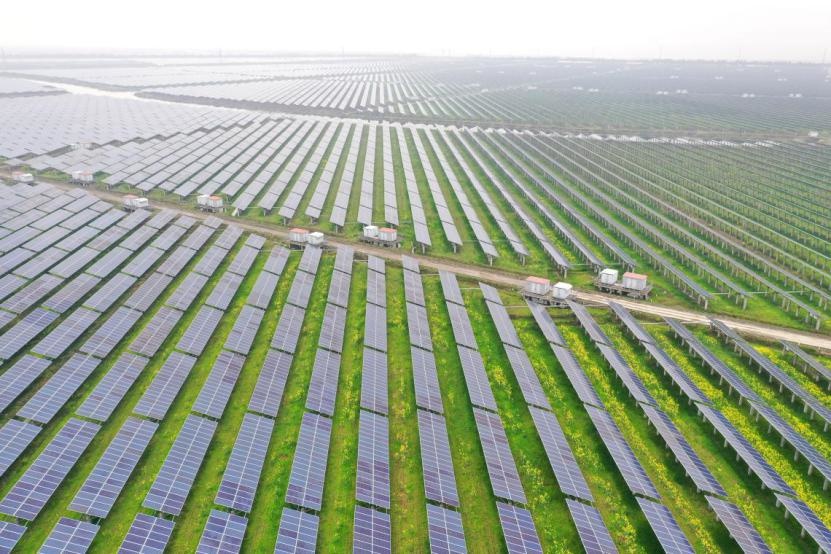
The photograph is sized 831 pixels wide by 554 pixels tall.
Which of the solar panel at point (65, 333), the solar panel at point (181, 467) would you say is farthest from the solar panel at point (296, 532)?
the solar panel at point (65, 333)

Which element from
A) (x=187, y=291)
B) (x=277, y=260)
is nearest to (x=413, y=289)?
(x=277, y=260)

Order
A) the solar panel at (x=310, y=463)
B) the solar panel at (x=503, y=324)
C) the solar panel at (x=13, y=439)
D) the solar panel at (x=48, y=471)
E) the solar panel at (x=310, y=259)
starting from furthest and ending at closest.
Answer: the solar panel at (x=310, y=259) < the solar panel at (x=503, y=324) < the solar panel at (x=13, y=439) < the solar panel at (x=310, y=463) < the solar panel at (x=48, y=471)

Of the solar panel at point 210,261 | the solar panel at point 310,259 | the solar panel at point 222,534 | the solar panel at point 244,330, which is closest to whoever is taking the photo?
the solar panel at point 222,534

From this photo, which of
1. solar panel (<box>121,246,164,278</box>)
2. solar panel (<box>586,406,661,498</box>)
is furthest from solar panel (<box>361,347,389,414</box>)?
solar panel (<box>121,246,164,278</box>)

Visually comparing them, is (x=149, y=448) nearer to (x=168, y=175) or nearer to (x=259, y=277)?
(x=259, y=277)

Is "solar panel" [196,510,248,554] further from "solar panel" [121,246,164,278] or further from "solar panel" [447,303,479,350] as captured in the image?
"solar panel" [121,246,164,278]

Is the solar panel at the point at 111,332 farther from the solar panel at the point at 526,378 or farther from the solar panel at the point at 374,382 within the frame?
the solar panel at the point at 526,378

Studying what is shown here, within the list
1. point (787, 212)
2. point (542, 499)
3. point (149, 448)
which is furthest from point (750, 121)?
point (149, 448)
